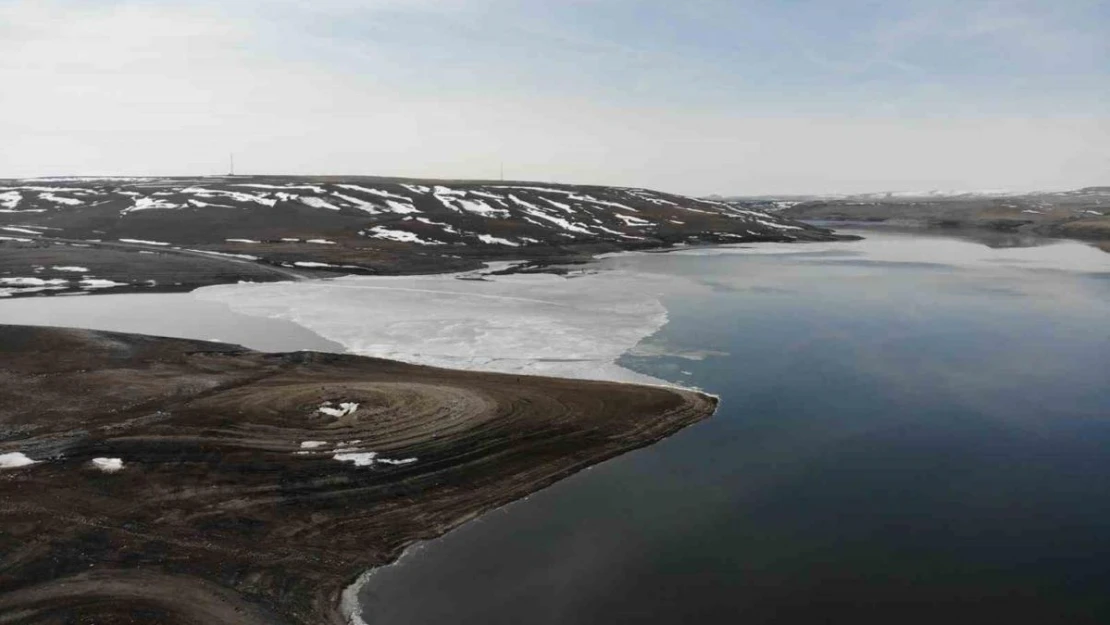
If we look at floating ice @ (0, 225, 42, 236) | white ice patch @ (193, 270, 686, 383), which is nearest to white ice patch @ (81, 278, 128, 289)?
white ice patch @ (193, 270, 686, 383)

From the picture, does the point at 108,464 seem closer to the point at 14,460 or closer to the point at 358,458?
the point at 14,460

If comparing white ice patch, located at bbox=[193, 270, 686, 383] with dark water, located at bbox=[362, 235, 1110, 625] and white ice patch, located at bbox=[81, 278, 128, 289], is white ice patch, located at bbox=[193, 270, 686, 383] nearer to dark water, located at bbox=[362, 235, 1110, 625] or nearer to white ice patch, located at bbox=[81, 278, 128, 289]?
dark water, located at bbox=[362, 235, 1110, 625]

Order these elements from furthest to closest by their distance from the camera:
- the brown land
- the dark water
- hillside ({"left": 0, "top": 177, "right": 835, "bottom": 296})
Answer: hillside ({"left": 0, "top": 177, "right": 835, "bottom": 296})
the dark water
the brown land

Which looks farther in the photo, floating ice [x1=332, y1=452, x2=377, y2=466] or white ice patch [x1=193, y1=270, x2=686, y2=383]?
white ice patch [x1=193, y1=270, x2=686, y2=383]

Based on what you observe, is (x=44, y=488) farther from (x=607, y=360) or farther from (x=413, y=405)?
(x=607, y=360)

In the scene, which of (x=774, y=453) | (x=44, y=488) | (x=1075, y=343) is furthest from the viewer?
(x=1075, y=343)

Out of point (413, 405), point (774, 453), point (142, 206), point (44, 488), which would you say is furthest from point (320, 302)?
point (142, 206)

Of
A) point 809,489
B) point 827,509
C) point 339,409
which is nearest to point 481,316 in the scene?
point 339,409
